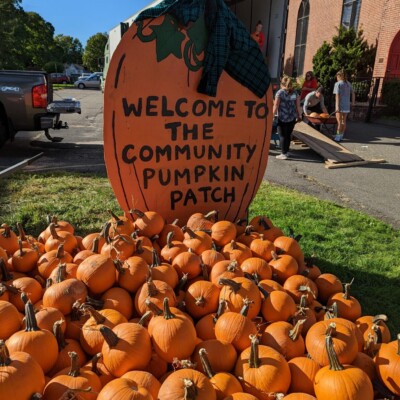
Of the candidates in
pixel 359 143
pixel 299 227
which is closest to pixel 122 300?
pixel 299 227

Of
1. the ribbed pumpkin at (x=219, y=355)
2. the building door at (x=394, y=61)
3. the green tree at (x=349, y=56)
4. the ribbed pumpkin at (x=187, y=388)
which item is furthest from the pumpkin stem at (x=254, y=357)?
the building door at (x=394, y=61)

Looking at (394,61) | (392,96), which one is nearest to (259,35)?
(392,96)

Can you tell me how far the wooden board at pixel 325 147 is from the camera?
357 inches

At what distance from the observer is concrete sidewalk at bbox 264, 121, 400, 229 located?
6312mm

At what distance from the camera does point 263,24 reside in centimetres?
957

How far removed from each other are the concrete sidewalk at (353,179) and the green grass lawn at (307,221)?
0.57m

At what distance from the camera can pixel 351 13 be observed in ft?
72.3

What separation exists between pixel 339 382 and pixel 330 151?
849 cm

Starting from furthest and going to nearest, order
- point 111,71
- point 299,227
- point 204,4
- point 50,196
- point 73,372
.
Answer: point 50,196 → point 299,227 → point 204,4 → point 111,71 → point 73,372

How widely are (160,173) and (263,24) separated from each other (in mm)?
7740

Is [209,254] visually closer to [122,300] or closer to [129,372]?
[122,300]

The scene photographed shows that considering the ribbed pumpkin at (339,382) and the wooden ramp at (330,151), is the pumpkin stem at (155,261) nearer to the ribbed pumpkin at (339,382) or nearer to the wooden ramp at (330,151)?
the ribbed pumpkin at (339,382)

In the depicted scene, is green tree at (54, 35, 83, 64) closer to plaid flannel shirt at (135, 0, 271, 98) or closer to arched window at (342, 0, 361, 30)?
arched window at (342, 0, 361, 30)

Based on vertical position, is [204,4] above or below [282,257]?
above
